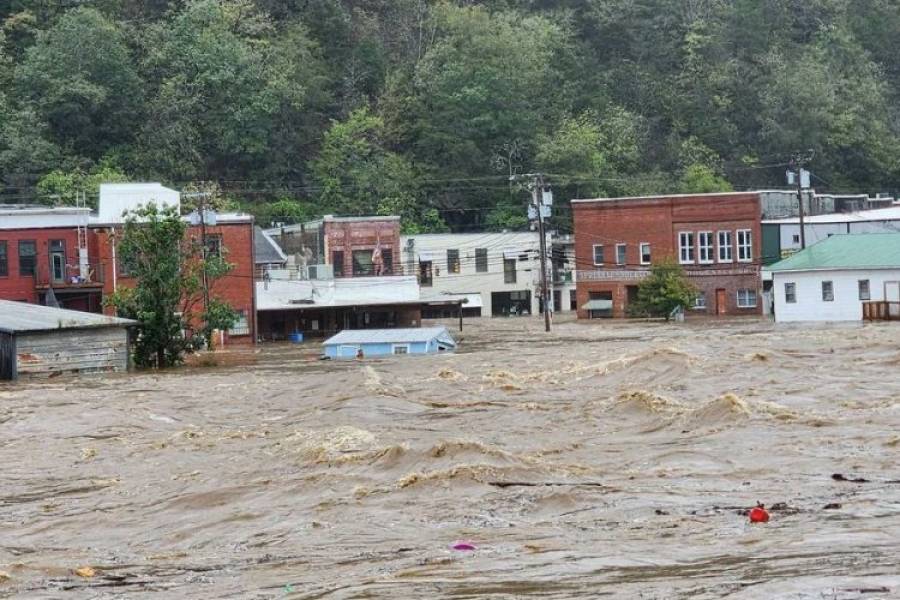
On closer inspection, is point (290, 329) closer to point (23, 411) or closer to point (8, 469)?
point (23, 411)

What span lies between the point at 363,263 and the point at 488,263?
12.7 m

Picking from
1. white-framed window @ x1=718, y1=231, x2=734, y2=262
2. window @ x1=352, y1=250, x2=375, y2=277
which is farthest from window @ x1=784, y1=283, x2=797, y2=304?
window @ x1=352, y1=250, x2=375, y2=277

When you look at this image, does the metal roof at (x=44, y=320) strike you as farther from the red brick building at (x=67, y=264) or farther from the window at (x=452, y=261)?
the window at (x=452, y=261)

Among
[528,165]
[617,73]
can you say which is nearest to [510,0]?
[617,73]

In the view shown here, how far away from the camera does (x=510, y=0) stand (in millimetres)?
126500

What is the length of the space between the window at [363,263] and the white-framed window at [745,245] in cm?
1807

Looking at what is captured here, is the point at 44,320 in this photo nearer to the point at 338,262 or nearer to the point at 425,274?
the point at 338,262

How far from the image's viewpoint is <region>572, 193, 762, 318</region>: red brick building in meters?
82.2

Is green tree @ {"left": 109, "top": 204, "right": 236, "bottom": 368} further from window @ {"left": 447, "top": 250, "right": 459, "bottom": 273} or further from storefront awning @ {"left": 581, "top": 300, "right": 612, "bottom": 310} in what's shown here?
window @ {"left": 447, "top": 250, "right": 459, "bottom": 273}

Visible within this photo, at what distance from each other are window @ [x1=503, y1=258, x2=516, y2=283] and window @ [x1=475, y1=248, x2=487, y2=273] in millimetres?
1117

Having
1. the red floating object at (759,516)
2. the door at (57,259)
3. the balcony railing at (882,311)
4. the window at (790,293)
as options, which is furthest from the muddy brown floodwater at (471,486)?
the window at (790,293)

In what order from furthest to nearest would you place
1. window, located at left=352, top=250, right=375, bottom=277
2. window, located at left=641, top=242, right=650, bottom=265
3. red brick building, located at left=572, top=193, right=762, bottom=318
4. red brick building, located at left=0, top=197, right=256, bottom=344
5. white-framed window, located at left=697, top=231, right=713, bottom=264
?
window, located at left=641, top=242, right=650, bottom=265 < white-framed window, located at left=697, top=231, right=713, bottom=264 < red brick building, located at left=572, top=193, right=762, bottom=318 < window, located at left=352, top=250, right=375, bottom=277 < red brick building, located at left=0, top=197, right=256, bottom=344

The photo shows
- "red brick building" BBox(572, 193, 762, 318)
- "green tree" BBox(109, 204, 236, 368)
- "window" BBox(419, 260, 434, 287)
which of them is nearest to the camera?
"green tree" BBox(109, 204, 236, 368)

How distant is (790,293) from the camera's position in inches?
2729
